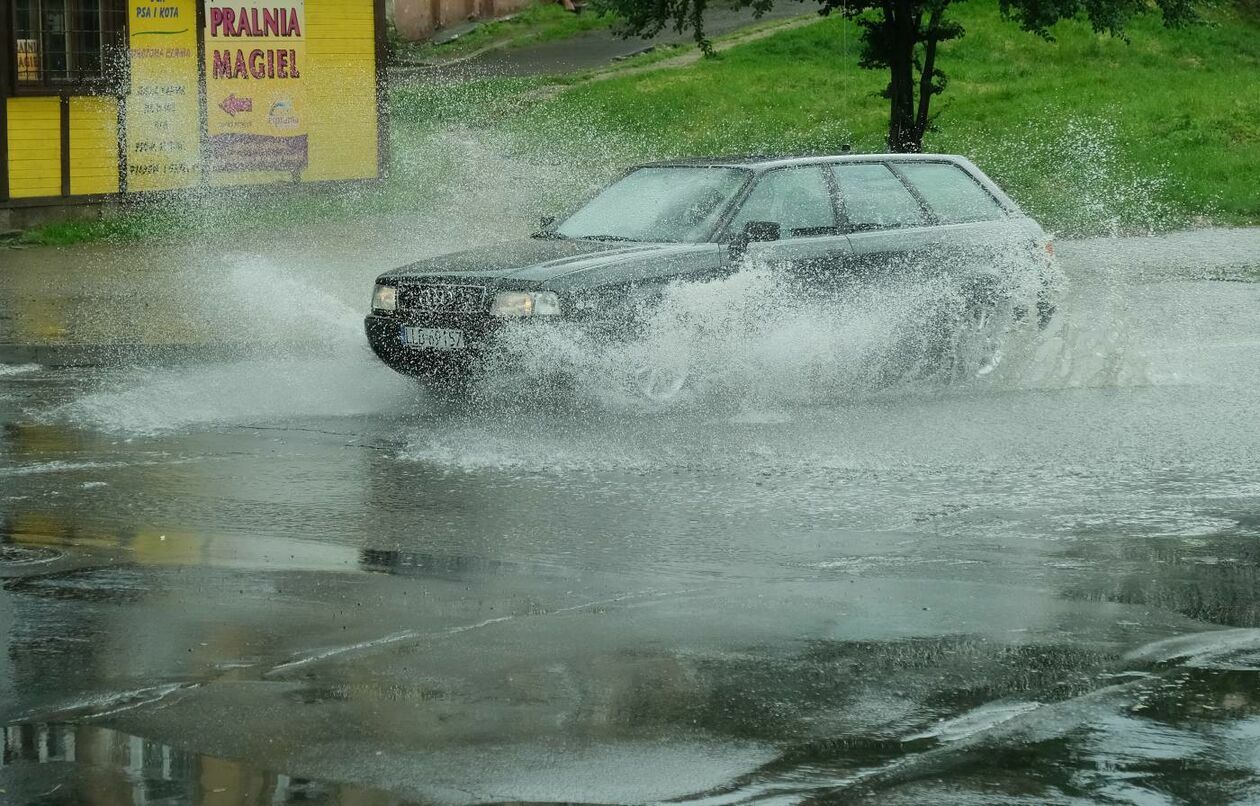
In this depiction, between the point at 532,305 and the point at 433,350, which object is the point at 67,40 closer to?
the point at 433,350

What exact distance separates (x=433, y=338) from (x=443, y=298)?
223 millimetres

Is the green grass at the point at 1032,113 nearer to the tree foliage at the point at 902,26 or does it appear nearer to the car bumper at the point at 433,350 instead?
the tree foliage at the point at 902,26

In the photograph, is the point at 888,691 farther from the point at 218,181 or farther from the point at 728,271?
the point at 218,181

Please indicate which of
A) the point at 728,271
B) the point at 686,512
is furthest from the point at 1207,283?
the point at 686,512

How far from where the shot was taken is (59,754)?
4891 millimetres

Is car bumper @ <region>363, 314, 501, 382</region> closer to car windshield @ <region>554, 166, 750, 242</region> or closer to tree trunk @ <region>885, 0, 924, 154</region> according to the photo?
car windshield @ <region>554, 166, 750, 242</region>

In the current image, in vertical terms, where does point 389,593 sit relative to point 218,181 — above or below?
below

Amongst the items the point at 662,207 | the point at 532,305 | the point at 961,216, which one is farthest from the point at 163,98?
the point at 532,305

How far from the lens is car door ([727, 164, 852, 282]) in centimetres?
1103

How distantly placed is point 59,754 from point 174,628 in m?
1.27

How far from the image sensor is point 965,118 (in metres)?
28.1

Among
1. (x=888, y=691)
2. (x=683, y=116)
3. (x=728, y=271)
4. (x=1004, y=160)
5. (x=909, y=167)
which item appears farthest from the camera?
(x=683, y=116)

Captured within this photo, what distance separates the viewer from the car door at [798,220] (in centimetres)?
1103

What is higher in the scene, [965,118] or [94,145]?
[965,118]
